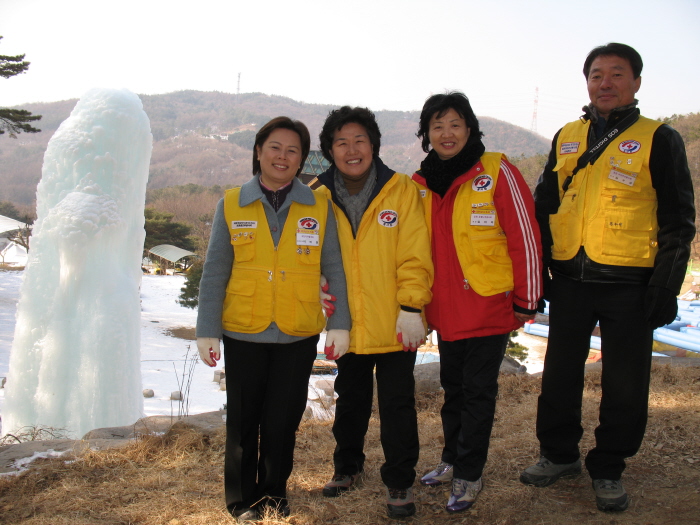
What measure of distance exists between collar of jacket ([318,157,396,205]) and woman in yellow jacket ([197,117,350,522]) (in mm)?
200

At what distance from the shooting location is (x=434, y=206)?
2764 mm

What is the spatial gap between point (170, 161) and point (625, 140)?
107 meters

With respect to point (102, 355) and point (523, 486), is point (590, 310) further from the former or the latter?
point (102, 355)

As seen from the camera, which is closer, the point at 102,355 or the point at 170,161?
the point at 102,355

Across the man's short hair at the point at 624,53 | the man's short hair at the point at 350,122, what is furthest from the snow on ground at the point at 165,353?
the man's short hair at the point at 624,53

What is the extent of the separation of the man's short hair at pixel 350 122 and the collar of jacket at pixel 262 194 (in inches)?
13.0

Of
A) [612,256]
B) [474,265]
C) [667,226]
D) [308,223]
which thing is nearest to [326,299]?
[308,223]

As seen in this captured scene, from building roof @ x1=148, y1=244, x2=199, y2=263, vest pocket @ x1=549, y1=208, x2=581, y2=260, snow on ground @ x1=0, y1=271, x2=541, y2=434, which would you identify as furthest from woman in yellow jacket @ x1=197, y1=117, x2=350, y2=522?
building roof @ x1=148, y1=244, x2=199, y2=263

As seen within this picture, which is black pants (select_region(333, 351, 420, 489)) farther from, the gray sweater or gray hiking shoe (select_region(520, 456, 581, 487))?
gray hiking shoe (select_region(520, 456, 581, 487))

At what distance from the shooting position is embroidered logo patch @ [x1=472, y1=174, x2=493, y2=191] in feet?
8.59

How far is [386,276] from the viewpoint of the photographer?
256 cm

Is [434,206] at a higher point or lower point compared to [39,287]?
higher

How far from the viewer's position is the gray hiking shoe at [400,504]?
8.32 feet

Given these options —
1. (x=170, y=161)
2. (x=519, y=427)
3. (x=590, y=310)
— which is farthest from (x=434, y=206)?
(x=170, y=161)
